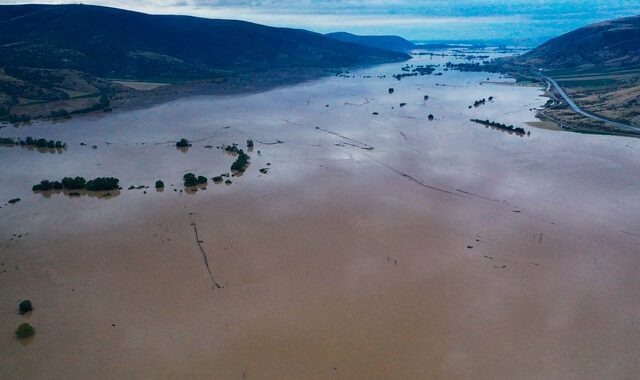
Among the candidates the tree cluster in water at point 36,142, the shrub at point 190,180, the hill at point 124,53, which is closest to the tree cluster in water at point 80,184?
the shrub at point 190,180

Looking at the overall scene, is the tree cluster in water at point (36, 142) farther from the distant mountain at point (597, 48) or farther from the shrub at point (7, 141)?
the distant mountain at point (597, 48)

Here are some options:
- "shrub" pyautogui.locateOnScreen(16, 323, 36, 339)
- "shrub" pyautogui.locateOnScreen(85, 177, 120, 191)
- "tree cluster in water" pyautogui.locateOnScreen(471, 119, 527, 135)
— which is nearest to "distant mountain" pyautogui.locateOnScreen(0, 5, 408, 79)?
"shrub" pyautogui.locateOnScreen(85, 177, 120, 191)

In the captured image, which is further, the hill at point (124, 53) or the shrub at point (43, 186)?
the hill at point (124, 53)

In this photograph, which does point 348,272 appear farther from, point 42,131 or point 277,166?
point 42,131

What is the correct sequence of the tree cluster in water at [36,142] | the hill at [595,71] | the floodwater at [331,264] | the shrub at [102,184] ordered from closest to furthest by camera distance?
the floodwater at [331,264]
the shrub at [102,184]
the tree cluster in water at [36,142]
the hill at [595,71]

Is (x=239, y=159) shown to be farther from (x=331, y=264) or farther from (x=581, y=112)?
(x=581, y=112)

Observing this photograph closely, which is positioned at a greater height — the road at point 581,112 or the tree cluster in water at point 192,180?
the road at point 581,112

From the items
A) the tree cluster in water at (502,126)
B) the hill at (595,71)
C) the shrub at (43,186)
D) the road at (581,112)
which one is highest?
the hill at (595,71)
